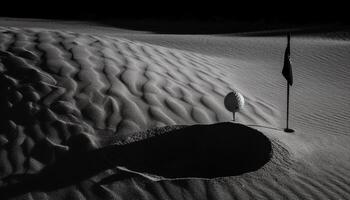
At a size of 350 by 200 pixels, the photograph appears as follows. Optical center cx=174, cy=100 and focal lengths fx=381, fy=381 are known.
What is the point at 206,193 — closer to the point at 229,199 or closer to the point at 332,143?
the point at 229,199

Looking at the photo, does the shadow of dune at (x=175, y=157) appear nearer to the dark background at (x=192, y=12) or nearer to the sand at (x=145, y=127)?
the sand at (x=145, y=127)

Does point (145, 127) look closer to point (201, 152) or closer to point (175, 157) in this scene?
point (175, 157)

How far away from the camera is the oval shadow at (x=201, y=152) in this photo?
3908mm

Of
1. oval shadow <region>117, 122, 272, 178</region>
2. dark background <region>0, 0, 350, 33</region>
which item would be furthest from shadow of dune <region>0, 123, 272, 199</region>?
dark background <region>0, 0, 350, 33</region>

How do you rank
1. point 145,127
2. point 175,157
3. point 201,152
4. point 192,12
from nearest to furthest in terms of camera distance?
1. point 175,157
2. point 201,152
3. point 145,127
4. point 192,12

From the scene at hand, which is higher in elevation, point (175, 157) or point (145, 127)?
point (145, 127)

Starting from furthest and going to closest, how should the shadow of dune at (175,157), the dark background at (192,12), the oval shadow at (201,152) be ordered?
the dark background at (192,12) → the oval shadow at (201,152) → the shadow of dune at (175,157)

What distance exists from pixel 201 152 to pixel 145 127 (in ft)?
2.43

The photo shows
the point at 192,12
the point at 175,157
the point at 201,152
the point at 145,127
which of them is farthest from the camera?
the point at 192,12

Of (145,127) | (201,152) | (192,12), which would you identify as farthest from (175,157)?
(192,12)

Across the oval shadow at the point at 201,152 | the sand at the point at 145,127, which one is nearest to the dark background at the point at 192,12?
the sand at the point at 145,127

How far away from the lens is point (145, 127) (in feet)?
14.8

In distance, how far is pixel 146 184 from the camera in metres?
3.49

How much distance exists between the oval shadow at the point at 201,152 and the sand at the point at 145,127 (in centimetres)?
1
